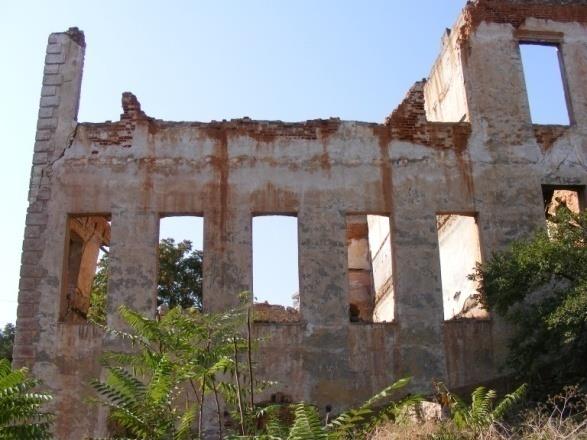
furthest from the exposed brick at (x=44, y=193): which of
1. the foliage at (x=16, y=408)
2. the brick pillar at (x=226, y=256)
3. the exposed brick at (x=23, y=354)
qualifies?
the foliage at (x=16, y=408)

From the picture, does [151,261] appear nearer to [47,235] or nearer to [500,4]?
[47,235]

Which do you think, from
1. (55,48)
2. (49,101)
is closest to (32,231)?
(49,101)

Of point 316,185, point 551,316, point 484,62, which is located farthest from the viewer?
point 484,62

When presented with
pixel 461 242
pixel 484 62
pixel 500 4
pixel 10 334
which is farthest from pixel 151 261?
pixel 10 334

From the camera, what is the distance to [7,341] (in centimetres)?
2528

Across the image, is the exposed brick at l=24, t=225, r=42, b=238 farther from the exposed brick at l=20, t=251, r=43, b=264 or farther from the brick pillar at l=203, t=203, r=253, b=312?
the brick pillar at l=203, t=203, r=253, b=312

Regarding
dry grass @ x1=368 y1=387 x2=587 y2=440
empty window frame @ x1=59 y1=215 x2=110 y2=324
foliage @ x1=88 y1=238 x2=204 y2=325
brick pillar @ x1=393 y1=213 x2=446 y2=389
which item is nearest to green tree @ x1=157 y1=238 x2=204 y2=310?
foliage @ x1=88 y1=238 x2=204 y2=325

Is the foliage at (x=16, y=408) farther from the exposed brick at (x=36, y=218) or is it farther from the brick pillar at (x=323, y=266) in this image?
the brick pillar at (x=323, y=266)

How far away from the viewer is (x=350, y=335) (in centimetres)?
1185

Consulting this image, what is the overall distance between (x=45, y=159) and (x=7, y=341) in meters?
14.7

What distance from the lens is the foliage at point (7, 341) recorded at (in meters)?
23.6

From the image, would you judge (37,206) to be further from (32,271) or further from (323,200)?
(323,200)

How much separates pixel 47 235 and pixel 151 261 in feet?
5.64

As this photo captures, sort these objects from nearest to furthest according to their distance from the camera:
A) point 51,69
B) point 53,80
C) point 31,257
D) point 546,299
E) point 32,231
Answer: point 546,299 → point 31,257 → point 32,231 → point 53,80 → point 51,69
